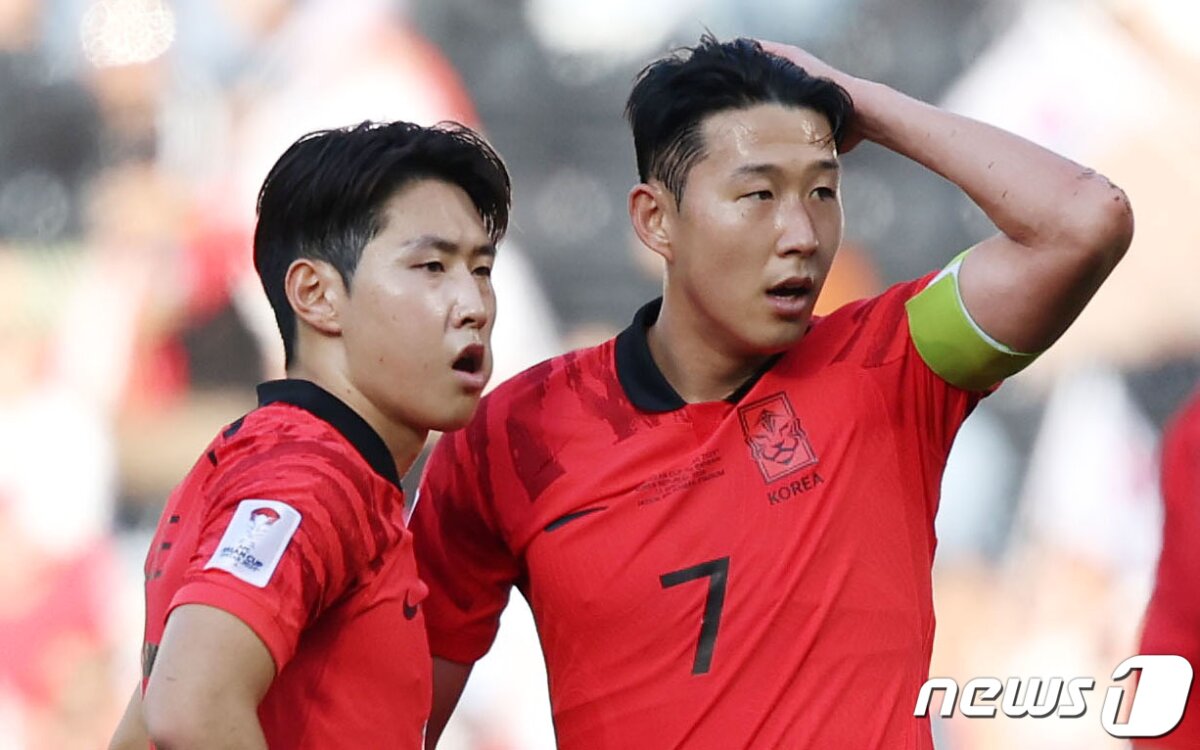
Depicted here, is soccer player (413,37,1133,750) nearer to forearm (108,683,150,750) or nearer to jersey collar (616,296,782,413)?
jersey collar (616,296,782,413)

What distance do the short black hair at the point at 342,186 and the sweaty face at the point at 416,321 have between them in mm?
24

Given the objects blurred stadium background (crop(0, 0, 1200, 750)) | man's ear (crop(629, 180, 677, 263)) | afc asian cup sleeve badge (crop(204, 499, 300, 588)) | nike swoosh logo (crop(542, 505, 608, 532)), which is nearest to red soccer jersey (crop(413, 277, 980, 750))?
nike swoosh logo (crop(542, 505, 608, 532))

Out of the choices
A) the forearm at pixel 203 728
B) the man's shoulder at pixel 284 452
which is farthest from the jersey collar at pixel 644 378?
the forearm at pixel 203 728

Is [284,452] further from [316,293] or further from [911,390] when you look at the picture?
[911,390]

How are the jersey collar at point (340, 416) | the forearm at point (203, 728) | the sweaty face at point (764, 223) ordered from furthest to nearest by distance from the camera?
the sweaty face at point (764, 223), the jersey collar at point (340, 416), the forearm at point (203, 728)

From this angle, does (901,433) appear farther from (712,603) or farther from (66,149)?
(66,149)

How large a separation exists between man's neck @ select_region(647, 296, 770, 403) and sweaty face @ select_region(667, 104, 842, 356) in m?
0.04

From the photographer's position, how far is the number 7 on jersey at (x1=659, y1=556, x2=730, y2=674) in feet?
6.11

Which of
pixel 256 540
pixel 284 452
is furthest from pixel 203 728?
pixel 284 452

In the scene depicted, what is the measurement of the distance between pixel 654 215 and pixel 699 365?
0.20m

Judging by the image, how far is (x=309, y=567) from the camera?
1.49 metres

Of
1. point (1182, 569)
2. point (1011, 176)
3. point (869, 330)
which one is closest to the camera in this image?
point (1182, 569)

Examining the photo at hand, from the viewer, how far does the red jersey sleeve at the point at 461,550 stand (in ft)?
6.80

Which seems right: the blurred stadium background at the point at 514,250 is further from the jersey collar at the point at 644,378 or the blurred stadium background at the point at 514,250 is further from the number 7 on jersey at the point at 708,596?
the number 7 on jersey at the point at 708,596
